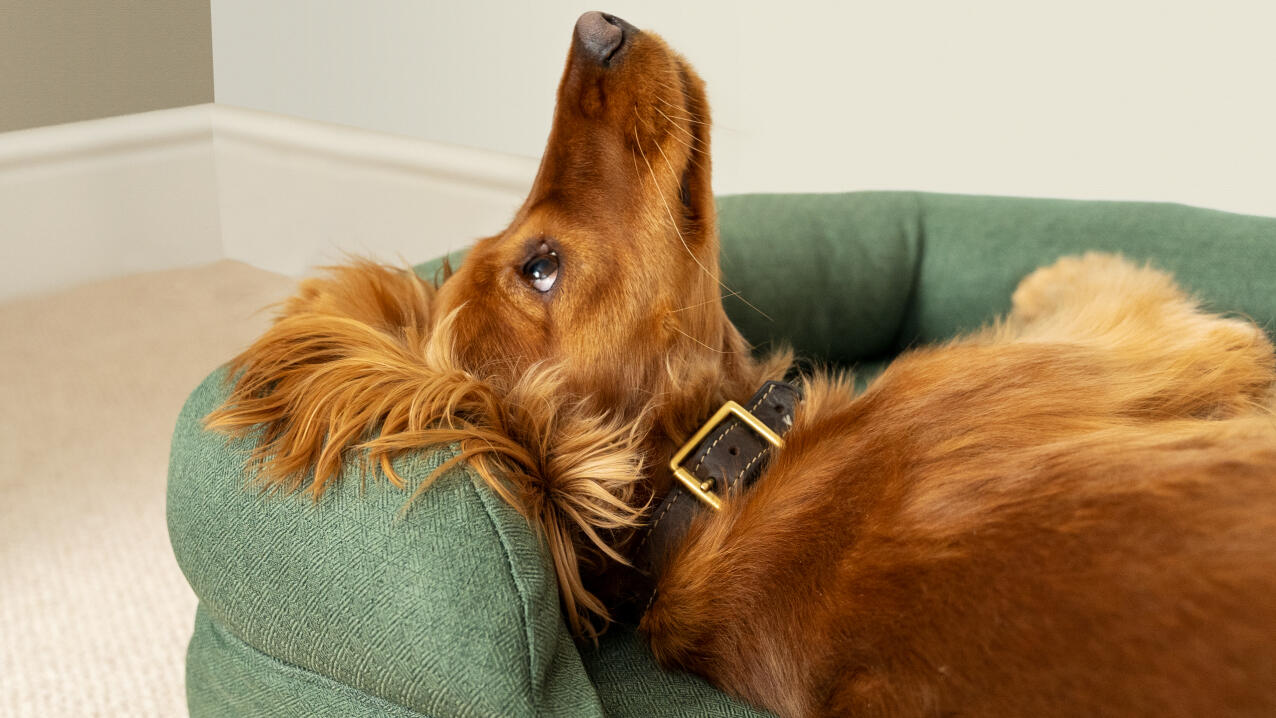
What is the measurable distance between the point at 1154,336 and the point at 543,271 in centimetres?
→ 72

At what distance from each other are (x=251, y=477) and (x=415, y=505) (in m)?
0.20

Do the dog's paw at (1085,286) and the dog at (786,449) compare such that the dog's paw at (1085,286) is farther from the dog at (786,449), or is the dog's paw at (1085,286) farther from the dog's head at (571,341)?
the dog's head at (571,341)

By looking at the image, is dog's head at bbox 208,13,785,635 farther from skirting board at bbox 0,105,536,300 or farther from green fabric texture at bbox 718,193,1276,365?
skirting board at bbox 0,105,536,300

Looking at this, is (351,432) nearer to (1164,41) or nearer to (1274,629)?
(1274,629)

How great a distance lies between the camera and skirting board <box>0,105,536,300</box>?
8.39ft

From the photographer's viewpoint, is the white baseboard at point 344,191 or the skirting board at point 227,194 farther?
the white baseboard at point 344,191

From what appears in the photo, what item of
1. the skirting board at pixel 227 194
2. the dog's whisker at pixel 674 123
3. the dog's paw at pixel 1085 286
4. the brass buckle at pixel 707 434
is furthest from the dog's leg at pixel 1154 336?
the skirting board at pixel 227 194

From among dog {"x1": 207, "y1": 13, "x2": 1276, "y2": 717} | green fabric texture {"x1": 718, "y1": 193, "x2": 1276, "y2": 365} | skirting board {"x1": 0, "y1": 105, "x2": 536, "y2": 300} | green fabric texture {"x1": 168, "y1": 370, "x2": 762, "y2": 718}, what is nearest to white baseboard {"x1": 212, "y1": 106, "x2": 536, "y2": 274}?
skirting board {"x1": 0, "y1": 105, "x2": 536, "y2": 300}

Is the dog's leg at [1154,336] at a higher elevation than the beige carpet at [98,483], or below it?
higher

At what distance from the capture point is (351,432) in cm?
93

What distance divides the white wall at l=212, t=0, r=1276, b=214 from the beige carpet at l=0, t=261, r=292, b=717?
29.0 inches

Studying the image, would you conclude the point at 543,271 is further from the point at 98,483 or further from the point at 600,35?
the point at 98,483

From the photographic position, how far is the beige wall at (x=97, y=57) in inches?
95.2

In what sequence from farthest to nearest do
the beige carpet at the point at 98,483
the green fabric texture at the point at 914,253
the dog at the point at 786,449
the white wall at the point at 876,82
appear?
the white wall at the point at 876,82, the green fabric texture at the point at 914,253, the beige carpet at the point at 98,483, the dog at the point at 786,449
